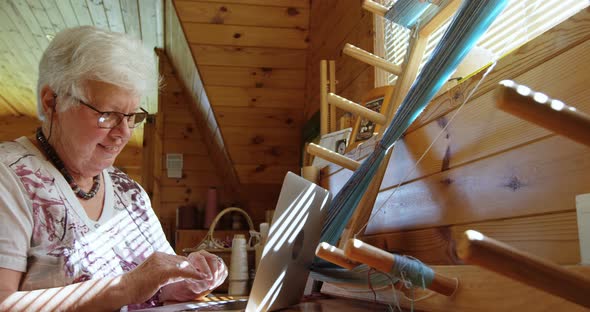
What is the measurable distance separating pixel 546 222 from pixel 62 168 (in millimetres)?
1028

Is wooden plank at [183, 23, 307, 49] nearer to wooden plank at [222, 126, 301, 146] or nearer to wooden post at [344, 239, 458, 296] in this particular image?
wooden plank at [222, 126, 301, 146]

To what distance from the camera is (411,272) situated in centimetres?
62

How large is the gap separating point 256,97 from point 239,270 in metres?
1.22

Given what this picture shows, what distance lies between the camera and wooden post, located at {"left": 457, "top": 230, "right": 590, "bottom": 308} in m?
0.34

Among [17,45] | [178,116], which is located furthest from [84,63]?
[17,45]

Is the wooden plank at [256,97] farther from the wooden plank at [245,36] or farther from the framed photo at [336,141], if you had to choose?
the framed photo at [336,141]

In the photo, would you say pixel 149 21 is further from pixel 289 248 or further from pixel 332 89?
pixel 289 248

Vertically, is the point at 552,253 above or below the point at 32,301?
Answer: above

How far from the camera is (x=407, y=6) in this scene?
4.06 feet

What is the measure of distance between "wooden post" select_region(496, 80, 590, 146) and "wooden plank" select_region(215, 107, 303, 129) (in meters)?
2.67

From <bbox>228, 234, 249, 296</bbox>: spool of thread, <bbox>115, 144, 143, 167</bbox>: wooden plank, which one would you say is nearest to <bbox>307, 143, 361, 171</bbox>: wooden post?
<bbox>228, 234, 249, 296</bbox>: spool of thread

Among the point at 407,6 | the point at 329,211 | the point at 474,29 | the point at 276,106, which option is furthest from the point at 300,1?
the point at 474,29

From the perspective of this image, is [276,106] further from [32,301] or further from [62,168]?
[32,301]

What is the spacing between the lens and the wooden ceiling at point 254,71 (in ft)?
8.54
